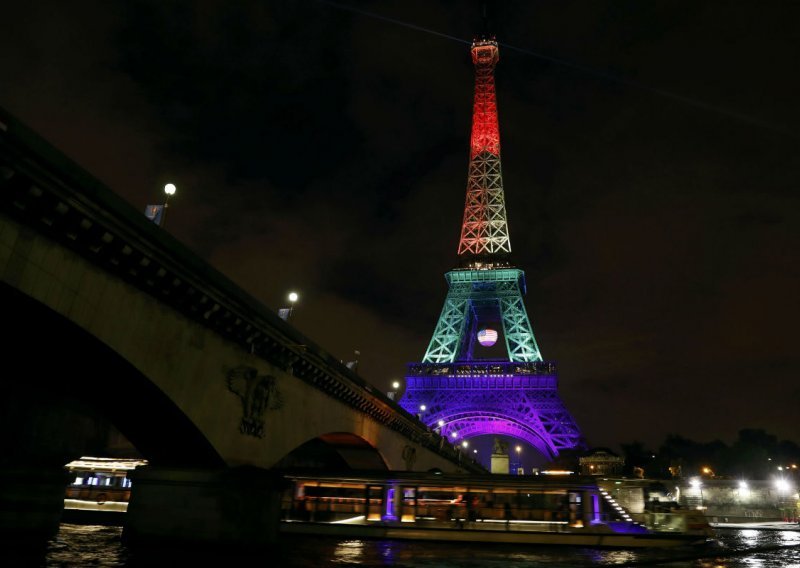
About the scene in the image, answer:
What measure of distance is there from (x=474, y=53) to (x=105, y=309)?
11746 centimetres

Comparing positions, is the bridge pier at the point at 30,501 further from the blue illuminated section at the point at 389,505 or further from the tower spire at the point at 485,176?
the tower spire at the point at 485,176

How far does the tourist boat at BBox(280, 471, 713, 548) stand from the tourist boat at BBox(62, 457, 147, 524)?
1021cm

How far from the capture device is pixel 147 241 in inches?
501

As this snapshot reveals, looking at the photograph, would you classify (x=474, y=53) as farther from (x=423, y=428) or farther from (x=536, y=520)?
(x=536, y=520)

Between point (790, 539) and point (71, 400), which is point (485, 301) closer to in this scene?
point (790, 539)

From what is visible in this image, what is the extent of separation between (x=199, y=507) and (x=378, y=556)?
18.5 feet

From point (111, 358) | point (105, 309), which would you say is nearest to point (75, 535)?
point (111, 358)

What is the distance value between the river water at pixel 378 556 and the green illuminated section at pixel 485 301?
68.9 meters

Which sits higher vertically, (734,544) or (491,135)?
(491,135)

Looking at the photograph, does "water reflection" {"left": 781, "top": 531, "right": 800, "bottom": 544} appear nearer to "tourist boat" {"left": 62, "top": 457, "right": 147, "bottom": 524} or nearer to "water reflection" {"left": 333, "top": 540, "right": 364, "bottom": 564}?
"water reflection" {"left": 333, "top": 540, "right": 364, "bottom": 564}

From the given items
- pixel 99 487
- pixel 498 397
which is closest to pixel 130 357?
pixel 99 487

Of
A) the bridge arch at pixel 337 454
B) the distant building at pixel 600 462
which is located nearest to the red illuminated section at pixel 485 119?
the distant building at pixel 600 462

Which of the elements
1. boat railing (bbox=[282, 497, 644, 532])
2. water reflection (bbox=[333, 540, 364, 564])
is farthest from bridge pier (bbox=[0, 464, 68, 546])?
boat railing (bbox=[282, 497, 644, 532])

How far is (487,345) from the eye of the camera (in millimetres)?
122000
